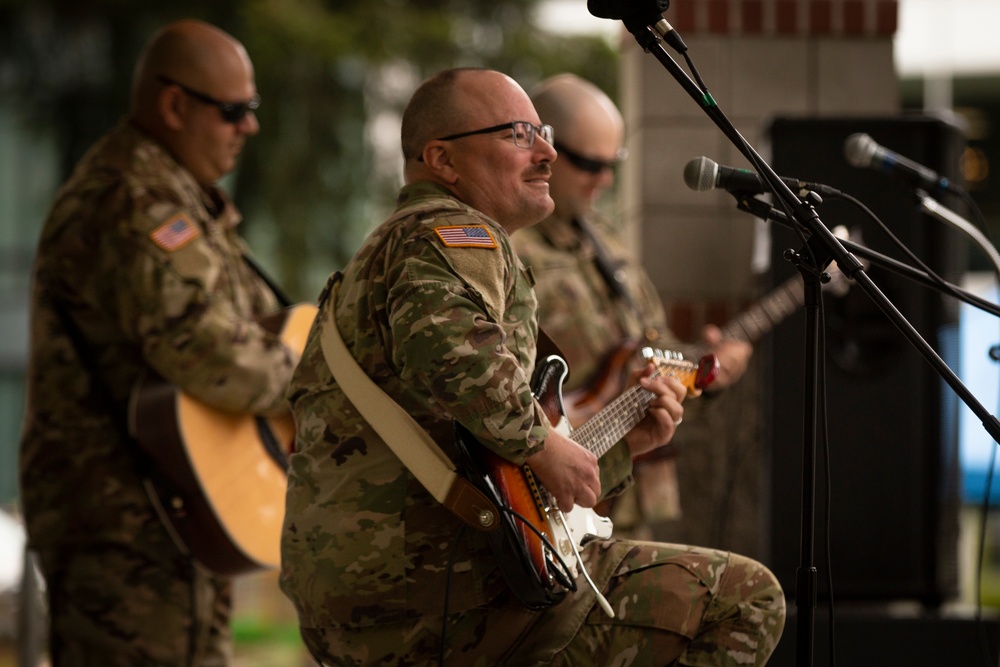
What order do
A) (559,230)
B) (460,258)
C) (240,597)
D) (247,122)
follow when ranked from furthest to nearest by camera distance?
(240,597), (559,230), (247,122), (460,258)

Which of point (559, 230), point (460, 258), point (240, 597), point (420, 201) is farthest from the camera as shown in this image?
point (240, 597)

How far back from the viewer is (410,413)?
235cm

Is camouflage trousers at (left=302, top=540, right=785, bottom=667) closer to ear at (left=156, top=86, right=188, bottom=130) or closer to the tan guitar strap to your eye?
the tan guitar strap

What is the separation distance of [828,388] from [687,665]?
212 centimetres

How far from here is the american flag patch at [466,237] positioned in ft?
7.46

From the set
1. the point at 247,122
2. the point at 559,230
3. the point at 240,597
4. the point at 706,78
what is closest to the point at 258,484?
the point at 247,122

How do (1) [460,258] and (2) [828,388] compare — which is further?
(2) [828,388]

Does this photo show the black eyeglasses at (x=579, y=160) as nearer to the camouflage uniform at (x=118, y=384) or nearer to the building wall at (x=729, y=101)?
the building wall at (x=729, y=101)

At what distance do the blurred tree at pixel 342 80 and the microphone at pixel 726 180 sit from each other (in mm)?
6711

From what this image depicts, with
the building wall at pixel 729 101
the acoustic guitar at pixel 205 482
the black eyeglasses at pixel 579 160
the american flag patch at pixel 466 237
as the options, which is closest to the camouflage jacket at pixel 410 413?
the american flag patch at pixel 466 237

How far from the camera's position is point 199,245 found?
3.36 metres

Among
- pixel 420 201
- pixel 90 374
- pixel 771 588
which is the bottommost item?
pixel 771 588

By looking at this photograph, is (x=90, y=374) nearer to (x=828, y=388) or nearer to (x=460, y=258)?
(x=460, y=258)

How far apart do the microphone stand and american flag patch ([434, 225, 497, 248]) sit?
0.46m
